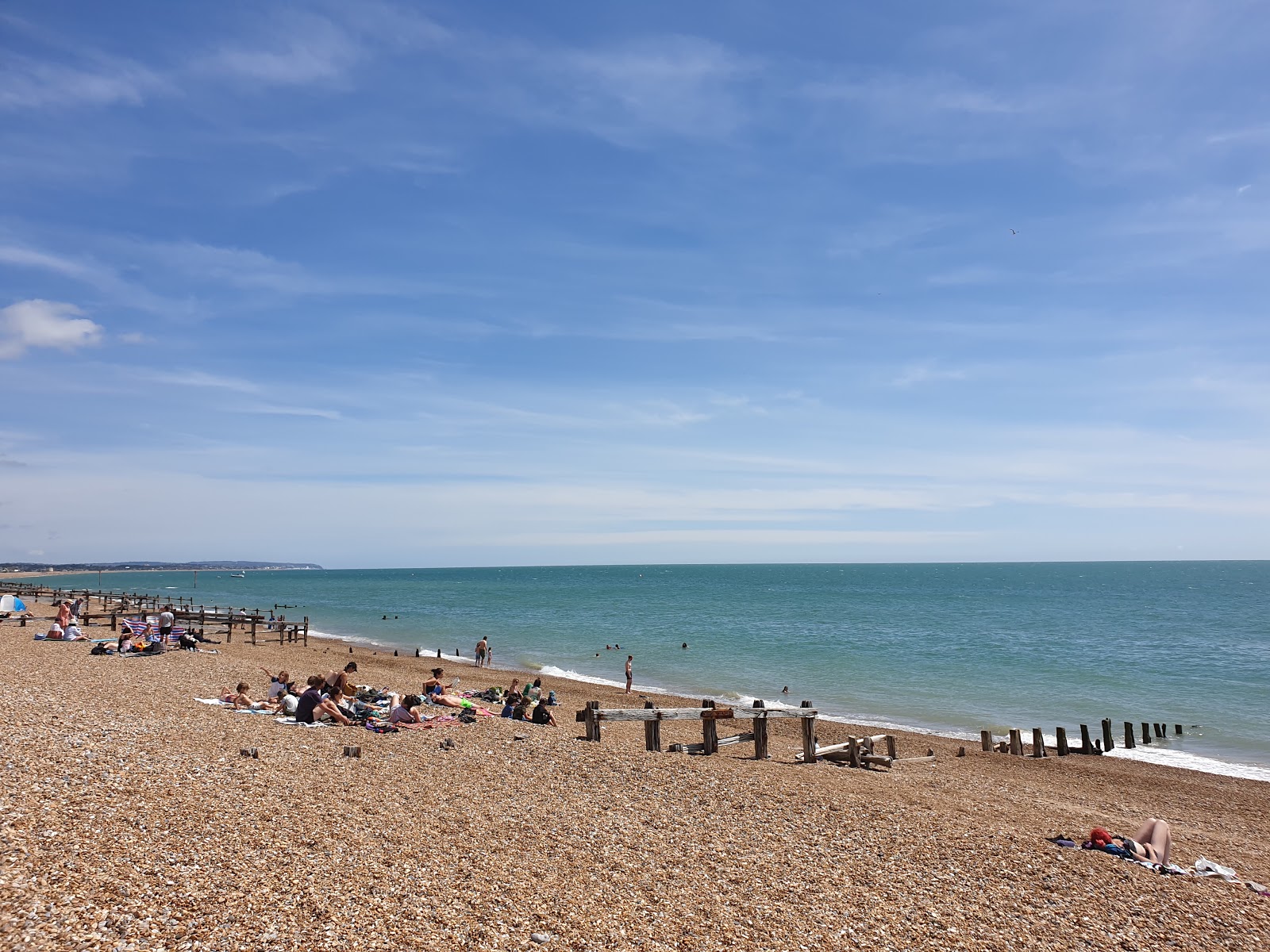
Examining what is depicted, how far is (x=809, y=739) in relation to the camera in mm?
16750

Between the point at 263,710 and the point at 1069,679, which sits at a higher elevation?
the point at 263,710

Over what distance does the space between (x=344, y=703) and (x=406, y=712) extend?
6.18ft

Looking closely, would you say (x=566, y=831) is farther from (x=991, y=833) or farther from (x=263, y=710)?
(x=263, y=710)

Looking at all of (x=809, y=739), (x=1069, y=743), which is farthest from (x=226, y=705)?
(x=1069, y=743)

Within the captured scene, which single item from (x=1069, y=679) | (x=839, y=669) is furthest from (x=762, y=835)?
(x=1069, y=679)

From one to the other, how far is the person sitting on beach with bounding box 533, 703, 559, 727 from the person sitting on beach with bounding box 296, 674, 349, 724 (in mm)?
4538

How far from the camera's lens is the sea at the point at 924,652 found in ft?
93.4

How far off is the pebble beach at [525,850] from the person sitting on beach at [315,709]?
0.75 meters

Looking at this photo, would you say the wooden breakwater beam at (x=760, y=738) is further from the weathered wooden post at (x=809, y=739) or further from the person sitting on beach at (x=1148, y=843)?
the person sitting on beach at (x=1148, y=843)

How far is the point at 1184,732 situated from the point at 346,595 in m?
108

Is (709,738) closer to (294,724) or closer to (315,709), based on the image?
(315,709)

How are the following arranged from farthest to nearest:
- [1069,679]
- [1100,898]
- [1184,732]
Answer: [1069,679] → [1184,732] → [1100,898]

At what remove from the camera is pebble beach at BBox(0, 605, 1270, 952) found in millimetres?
6953

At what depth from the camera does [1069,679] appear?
3712 centimetres
